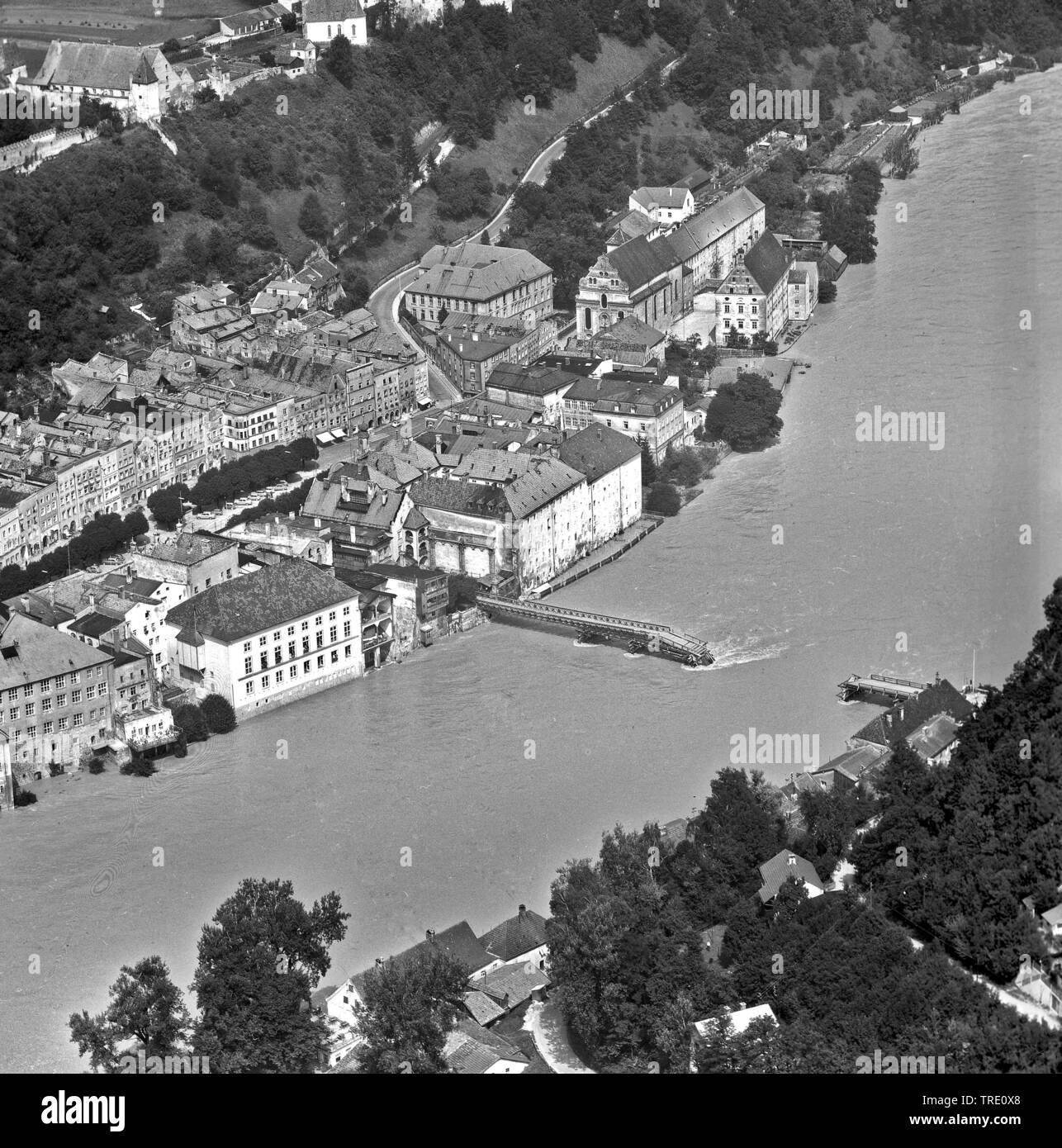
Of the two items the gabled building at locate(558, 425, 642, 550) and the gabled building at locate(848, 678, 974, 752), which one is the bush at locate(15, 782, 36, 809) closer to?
the gabled building at locate(848, 678, 974, 752)

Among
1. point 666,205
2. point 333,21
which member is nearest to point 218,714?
point 666,205

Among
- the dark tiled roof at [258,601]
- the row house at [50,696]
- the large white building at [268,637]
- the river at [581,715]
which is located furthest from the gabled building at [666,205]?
the row house at [50,696]

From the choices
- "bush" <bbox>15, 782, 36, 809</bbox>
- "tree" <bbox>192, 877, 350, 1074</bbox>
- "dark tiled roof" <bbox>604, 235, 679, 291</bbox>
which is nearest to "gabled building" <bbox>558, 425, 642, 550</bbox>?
"dark tiled roof" <bbox>604, 235, 679, 291</bbox>

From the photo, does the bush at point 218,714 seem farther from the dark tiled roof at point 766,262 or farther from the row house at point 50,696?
the dark tiled roof at point 766,262

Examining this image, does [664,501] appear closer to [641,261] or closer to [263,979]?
[641,261]
